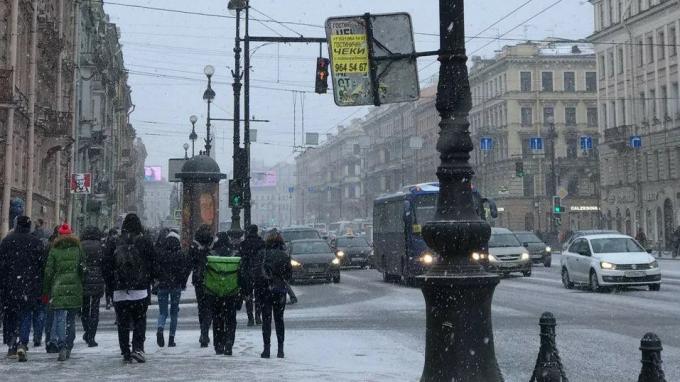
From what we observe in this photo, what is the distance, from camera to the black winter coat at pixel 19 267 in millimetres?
11578

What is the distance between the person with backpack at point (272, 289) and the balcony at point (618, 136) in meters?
59.8

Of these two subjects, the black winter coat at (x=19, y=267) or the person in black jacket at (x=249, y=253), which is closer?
the black winter coat at (x=19, y=267)

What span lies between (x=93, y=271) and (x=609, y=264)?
14514mm

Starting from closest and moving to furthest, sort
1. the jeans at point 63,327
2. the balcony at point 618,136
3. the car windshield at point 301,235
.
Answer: the jeans at point 63,327 < the car windshield at point 301,235 < the balcony at point 618,136

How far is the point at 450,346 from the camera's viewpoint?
6512mm

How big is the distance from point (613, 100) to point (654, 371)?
2675 inches

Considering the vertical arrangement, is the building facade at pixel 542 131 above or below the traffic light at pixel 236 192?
above

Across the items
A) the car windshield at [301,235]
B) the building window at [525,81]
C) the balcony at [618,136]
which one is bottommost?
the car windshield at [301,235]

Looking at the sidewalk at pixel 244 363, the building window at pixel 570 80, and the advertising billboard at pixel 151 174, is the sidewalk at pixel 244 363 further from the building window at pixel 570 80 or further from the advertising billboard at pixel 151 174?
the advertising billboard at pixel 151 174

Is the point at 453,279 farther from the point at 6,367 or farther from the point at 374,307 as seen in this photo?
the point at 374,307

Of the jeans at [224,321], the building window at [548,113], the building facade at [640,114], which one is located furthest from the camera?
the building window at [548,113]

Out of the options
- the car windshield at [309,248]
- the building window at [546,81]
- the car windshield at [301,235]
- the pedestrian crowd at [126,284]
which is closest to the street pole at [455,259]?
the pedestrian crowd at [126,284]

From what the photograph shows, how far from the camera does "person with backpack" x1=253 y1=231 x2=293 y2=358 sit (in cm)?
1134

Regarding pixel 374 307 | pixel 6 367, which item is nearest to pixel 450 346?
pixel 6 367
